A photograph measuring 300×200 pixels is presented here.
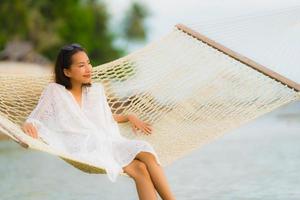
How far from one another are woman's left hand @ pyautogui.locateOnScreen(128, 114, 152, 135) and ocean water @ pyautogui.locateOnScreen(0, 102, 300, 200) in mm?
638

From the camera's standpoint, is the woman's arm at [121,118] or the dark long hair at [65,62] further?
the woman's arm at [121,118]

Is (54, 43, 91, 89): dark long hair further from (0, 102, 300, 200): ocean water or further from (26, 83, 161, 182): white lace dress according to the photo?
(0, 102, 300, 200): ocean water

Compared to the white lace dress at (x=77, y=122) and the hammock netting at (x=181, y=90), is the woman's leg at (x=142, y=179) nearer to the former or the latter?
the white lace dress at (x=77, y=122)

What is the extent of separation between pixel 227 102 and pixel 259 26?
1.23 feet

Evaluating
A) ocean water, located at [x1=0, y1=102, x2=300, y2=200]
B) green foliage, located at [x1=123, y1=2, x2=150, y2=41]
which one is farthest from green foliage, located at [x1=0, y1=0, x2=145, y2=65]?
ocean water, located at [x1=0, y1=102, x2=300, y2=200]

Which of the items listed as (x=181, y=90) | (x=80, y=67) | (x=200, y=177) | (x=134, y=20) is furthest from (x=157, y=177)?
(x=134, y=20)

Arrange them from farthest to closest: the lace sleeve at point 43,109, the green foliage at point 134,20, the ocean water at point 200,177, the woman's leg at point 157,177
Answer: the green foliage at point 134,20, the ocean water at point 200,177, the lace sleeve at point 43,109, the woman's leg at point 157,177

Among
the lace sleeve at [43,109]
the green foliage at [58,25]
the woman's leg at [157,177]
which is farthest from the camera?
the green foliage at [58,25]

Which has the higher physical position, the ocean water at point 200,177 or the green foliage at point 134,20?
the ocean water at point 200,177

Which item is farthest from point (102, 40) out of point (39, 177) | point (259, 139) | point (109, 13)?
point (39, 177)

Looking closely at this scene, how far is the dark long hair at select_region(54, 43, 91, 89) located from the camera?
391 cm

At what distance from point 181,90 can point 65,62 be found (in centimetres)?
76

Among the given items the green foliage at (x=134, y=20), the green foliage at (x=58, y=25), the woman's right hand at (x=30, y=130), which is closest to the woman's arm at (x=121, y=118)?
the woman's right hand at (x=30, y=130)

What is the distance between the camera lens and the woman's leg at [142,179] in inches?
143
